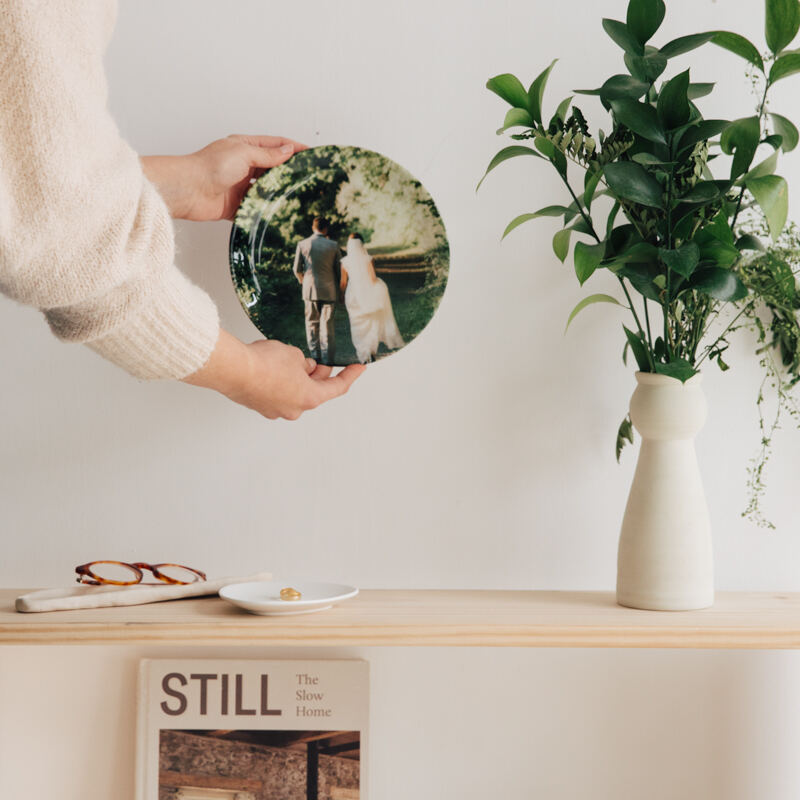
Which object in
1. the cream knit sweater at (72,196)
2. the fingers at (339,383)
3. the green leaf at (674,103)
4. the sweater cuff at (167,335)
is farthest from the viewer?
the fingers at (339,383)

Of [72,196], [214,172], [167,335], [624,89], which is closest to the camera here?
[72,196]

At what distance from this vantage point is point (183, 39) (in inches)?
40.8

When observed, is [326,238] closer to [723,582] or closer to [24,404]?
[24,404]

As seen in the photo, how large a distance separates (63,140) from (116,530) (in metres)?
0.55

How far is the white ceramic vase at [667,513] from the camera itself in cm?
87

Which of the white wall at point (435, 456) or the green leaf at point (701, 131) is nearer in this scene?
the green leaf at point (701, 131)

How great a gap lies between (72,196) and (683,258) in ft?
1.85

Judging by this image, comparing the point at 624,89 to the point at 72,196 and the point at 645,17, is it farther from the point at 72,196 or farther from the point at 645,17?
the point at 72,196

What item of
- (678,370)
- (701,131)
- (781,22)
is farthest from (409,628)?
(781,22)

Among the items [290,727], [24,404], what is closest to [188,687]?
[290,727]

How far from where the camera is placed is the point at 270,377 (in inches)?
35.2

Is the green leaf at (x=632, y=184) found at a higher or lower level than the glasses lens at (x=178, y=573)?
higher

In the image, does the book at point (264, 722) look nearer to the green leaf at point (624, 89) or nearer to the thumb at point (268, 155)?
the thumb at point (268, 155)

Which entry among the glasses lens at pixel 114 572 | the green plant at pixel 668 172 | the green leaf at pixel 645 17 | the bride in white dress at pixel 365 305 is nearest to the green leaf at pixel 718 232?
the green plant at pixel 668 172
